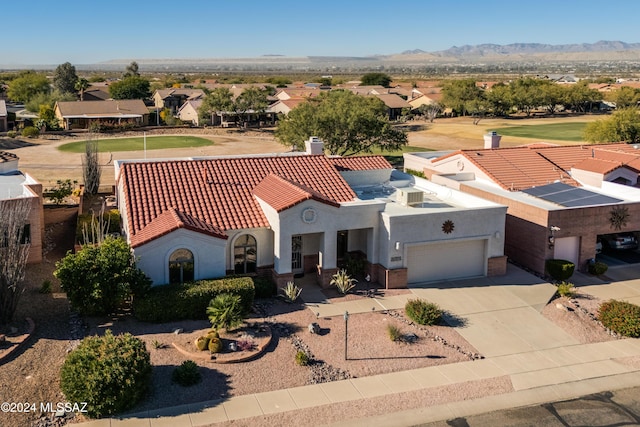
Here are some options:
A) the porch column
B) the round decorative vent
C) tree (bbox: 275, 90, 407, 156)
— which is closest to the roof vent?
the porch column

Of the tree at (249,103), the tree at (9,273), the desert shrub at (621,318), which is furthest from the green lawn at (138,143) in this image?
the desert shrub at (621,318)

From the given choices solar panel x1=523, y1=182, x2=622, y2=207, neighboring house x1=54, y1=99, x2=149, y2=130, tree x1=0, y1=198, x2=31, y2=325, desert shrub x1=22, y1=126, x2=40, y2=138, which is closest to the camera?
tree x1=0, y1=198, x2=31, y2=325

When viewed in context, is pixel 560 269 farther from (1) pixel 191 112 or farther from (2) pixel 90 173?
(1) pixel 191 112

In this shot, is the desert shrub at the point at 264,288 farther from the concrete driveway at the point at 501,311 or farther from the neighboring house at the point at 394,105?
the neighboring house at the point at 394,105

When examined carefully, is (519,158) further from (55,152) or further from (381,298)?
(55,152)

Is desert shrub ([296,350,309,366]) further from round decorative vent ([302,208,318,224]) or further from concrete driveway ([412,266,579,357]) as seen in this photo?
round decorative vent ([302,208,318,224])

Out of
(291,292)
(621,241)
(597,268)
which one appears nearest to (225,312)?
(291,292)
